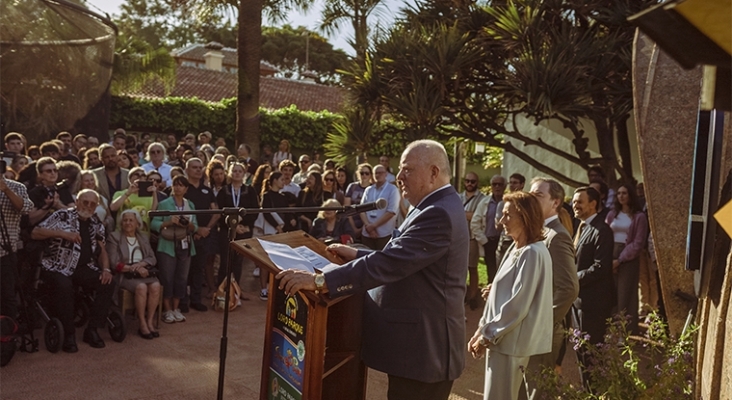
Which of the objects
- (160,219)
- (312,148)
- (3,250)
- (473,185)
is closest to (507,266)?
(3,250)

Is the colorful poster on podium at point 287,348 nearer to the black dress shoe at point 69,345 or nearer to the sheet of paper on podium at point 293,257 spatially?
the sheet of paper on podium at point 293,257

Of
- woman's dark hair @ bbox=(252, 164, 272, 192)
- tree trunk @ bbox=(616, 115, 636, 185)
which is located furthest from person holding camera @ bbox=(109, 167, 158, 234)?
tree trunk @ bbox=(616, 115, 636, 185)

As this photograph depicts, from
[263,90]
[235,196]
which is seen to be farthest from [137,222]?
[263,90]

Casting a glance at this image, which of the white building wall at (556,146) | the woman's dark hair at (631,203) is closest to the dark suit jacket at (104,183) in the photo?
the woman's dark hair at (631,203)

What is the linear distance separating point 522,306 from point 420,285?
2.91 feet

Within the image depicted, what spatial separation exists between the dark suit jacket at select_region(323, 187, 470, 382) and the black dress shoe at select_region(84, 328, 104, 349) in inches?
183

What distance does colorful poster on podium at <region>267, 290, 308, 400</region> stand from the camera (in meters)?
3.88

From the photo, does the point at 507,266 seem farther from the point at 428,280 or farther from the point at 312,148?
the point at 312,148

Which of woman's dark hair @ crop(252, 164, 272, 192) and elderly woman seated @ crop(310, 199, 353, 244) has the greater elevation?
woman's dark hair @ crop(252, 164, 272, 192)

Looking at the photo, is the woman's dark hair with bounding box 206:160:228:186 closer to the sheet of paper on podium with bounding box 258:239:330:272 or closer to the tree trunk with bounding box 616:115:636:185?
the sheet of paper on podium with bounding box 258:239:330:272

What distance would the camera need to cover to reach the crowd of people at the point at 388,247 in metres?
3.77

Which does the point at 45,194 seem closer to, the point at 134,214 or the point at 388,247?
the point at 134,214

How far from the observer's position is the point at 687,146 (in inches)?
220

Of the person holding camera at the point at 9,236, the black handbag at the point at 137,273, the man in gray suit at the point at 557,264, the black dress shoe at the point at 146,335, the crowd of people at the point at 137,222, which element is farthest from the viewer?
the black handbag at the point at 137,273
